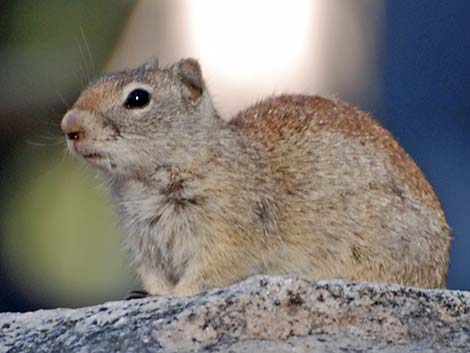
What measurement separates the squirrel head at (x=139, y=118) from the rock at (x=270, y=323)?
1.13 metres

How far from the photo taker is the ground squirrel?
5266mm

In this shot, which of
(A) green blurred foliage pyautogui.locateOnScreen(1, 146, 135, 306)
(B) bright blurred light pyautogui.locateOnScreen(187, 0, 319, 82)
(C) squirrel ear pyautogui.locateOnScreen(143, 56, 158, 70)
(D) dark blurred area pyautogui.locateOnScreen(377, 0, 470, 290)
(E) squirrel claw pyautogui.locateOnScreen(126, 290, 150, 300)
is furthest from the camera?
(B) bright blurred light pyautogui.locateOnScreen(187, 0, 319, 82)

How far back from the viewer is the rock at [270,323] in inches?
151

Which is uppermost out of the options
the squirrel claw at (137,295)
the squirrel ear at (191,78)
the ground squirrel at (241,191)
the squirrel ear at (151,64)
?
the squirrel ear at (151,64)

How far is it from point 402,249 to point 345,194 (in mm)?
287

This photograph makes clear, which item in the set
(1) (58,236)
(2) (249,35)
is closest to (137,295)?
(1) (58,236)

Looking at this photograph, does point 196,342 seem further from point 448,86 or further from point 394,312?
point 448,86

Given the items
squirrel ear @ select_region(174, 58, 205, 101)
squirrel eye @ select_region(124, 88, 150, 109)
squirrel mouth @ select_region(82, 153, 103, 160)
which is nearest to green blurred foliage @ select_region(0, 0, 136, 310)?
squirrel ear @ select_region(174, 58, 205, 101)

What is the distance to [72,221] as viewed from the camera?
8969 millimetres

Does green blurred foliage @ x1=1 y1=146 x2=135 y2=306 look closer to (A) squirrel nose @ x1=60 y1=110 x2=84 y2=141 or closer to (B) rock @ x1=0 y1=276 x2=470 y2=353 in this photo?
(A) squirrel nose @ x1=60 y1=110 x2=84 y2=141

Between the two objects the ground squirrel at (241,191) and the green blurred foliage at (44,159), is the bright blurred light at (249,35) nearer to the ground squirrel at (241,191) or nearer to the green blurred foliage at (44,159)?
the green blurred foliage at (44,159)

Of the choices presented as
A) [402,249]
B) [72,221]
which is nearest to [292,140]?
[402,249]

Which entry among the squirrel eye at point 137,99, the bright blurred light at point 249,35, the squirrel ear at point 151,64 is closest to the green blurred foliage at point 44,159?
the bright blurred light at point 249,35

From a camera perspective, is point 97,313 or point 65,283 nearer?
point 97,313
